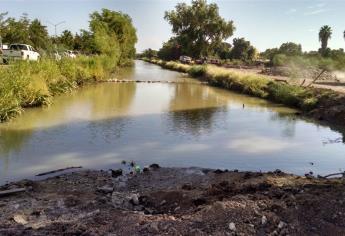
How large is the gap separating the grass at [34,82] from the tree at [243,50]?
211ft

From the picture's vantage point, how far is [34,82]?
20.0 m

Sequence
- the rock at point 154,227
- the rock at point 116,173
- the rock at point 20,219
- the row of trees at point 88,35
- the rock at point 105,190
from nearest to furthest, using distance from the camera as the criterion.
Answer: the rock at point 154,227, the rock at point 20,219, the rock at point 105,190, the rock at point 116,173, the row of trees at point 88,35

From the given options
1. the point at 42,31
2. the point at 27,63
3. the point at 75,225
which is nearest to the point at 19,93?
the point at 27,63

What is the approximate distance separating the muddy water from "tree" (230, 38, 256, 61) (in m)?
70.6

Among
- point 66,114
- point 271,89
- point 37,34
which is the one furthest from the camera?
point 37,34

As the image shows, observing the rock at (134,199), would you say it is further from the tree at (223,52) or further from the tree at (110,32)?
the tree at (223,52)

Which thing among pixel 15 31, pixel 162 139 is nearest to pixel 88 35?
pixel 15 31

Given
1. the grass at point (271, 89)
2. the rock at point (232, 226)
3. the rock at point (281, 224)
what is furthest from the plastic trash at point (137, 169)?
the grass at point (271, 89)

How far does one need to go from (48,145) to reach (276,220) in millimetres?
8203

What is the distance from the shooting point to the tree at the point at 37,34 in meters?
58.3

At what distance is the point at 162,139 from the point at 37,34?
52.2 m

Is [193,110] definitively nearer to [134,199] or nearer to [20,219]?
[134,199]

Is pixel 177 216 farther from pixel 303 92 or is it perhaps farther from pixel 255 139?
pixel 303 92

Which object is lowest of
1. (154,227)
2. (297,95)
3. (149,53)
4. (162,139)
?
(162,139)
